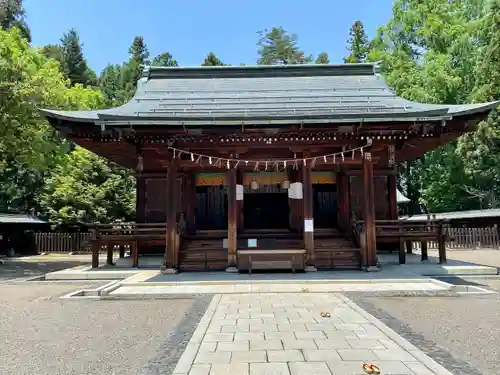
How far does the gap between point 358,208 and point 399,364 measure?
1069cm

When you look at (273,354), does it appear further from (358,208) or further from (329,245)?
(358,208)

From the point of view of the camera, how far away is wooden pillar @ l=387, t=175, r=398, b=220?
14.5m

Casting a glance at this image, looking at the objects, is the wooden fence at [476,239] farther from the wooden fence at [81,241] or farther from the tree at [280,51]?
the tree at [280,51]

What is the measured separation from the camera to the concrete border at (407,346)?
4.05 m

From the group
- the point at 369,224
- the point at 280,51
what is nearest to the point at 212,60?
the point at 280,51

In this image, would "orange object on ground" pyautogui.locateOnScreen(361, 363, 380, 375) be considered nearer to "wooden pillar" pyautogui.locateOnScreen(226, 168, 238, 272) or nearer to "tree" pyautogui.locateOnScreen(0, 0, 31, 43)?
"wooden pillar" pyautogui.locateOnScreen(226, 168, 238, 272)

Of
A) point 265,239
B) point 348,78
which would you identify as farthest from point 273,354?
point 348,78

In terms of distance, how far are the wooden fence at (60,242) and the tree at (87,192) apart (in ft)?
2.91

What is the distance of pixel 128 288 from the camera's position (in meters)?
9.59

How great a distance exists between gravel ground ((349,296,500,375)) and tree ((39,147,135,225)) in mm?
19469

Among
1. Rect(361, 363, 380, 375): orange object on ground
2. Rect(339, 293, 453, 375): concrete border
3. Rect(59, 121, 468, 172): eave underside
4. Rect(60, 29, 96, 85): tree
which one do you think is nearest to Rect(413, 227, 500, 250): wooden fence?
Rect(59, 121, 468, 172): eave underside

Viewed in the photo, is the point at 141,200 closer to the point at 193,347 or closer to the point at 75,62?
the point at 193,347

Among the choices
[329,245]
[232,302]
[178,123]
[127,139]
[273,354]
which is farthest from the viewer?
[329,245]

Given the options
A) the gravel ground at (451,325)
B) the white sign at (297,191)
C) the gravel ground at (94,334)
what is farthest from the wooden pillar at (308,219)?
the gravel ground at (94,334)
